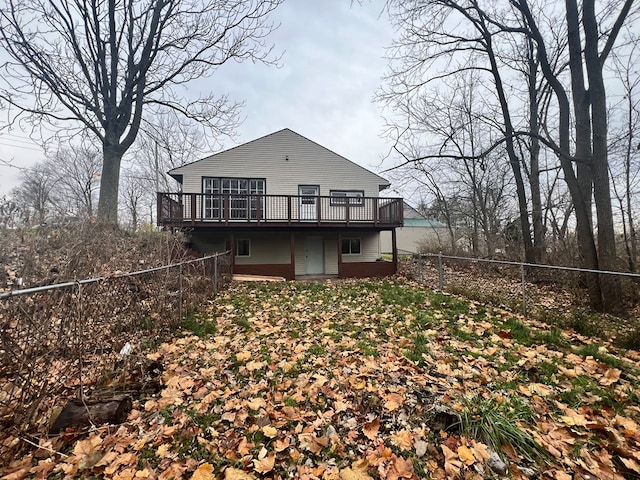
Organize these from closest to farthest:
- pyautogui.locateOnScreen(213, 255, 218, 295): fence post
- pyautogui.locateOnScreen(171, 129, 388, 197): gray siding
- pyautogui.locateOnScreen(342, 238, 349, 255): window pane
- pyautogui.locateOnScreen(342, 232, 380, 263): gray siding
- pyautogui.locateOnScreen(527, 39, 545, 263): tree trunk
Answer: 1. pyautogui.locateOnScreen(213, 255, 218, 295): fence post
2. pyautogui.locateOnScreen(527, 39, 545, 263): tree trunk
3. pyautogui.locateOnScreen(171, 129, 388, 197): gray siding
4. pyautogui.locateOnScreen(342, 238, 349, 255): window pane
5. pyautogui.locateOnScreen(342, 232, 380, 263): gray siding

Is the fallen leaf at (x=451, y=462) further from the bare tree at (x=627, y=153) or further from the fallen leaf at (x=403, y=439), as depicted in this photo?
the bare tree at (x=627, y=153)

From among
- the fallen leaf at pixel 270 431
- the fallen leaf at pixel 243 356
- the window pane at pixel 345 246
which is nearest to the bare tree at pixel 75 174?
the window pane at pixel 345 246

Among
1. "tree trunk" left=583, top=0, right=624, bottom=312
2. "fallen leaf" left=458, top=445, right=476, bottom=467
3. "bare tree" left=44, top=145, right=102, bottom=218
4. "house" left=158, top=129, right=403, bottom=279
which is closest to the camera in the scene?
"fallen leaf" left=458, top=445, right=476, bottom=467

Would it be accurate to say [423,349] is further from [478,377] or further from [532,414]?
[532,414]

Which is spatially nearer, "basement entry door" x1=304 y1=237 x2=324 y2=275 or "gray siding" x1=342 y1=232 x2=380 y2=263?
"basement entry door" x1=304 y1=237 x2=324 y2=275

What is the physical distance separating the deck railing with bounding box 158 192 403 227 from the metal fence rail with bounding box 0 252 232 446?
8.23 metres

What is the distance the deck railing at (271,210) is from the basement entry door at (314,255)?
4.57 ft

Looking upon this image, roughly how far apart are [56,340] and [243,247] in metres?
12.0

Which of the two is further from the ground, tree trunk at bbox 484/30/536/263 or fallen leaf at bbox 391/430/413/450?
tree trunk at bbox 484/30/536/263

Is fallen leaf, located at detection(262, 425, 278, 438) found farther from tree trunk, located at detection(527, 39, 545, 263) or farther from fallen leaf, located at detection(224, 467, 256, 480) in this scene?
tree trunk, located at detection(527, 39, 545, 263)

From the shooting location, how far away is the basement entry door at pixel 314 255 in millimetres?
14961

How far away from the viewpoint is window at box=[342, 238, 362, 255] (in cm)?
1537

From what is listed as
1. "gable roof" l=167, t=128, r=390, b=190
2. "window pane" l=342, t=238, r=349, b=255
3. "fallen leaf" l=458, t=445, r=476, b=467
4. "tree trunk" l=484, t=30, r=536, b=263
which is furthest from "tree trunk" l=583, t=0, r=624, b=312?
"window pane" l=342, t=238, r=349, b=255

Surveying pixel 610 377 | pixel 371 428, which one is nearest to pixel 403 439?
pixel 371 428
